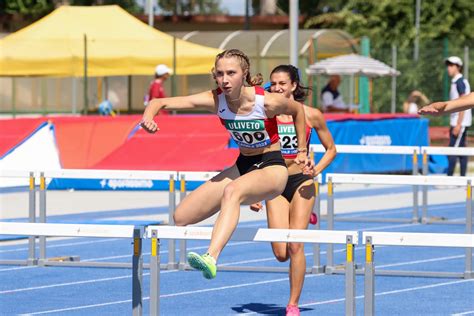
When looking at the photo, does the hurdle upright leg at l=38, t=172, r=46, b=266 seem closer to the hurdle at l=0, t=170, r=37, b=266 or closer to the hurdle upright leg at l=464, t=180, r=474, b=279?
the hurdle at l=0, t=170, r=37, b=266

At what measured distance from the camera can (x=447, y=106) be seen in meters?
8.80

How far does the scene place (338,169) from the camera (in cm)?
2262

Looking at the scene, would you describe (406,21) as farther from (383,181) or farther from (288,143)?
(288,143)

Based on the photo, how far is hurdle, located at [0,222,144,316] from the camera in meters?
8.16

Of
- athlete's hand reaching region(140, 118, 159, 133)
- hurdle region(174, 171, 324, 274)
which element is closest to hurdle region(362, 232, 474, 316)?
athlete's hand reaching region(140, 118, 159, 133)

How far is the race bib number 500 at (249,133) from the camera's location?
28.5ft

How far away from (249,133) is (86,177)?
392cm

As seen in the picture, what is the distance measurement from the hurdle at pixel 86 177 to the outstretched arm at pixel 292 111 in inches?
142

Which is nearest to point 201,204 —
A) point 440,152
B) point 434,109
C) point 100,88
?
point 434,109

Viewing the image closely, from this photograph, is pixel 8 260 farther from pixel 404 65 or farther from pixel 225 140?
pixel 404 65

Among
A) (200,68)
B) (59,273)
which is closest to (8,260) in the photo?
(59,273)

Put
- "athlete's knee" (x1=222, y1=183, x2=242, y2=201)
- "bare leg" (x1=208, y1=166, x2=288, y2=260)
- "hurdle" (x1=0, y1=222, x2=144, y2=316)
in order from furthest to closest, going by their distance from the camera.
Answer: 1. "athlete's knee" (x1=222, y1=183, x2=242, y2=201)
2. "hurdle" (x1=0, y1=222, x2=144, y2=316)
3. "bare leg" (x1=208, y1=166, x2=288, y2=260)

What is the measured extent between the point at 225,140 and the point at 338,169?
245cm

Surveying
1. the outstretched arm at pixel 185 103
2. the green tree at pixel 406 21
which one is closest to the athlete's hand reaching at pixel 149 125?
the outstretched arm at pixel 185 103
